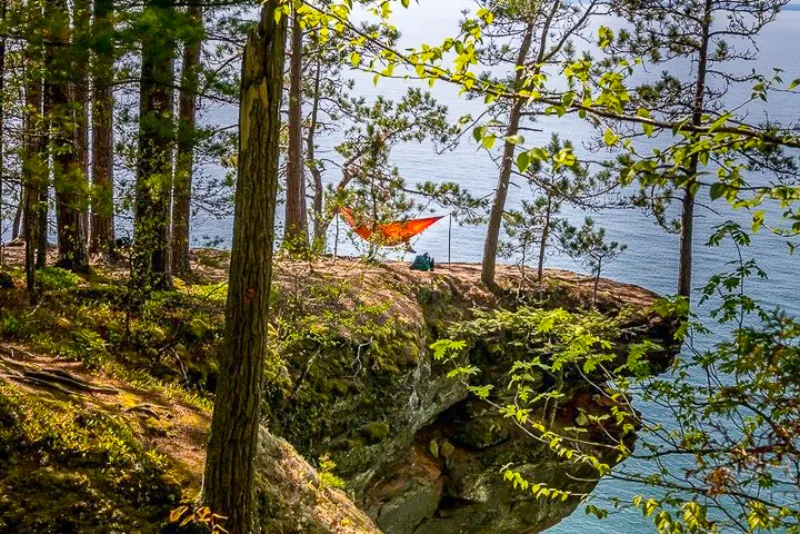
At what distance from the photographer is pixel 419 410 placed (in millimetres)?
10430

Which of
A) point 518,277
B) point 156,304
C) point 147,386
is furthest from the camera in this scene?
point 518,277

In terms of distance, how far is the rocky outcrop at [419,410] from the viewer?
8641 millimetres

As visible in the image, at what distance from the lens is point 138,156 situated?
6.51m

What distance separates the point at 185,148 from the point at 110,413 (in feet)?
12.4

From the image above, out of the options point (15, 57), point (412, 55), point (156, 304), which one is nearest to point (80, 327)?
point (156, 304)

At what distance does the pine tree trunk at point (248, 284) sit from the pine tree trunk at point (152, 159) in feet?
9.84

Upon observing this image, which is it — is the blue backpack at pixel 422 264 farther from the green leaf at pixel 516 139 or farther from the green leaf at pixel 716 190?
the green leaf at pixel 516 139

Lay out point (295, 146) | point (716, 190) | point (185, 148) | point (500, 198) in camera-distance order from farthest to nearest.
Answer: point (500, 198) → point (295, 146) → point (185, 148) → point (716, 190)

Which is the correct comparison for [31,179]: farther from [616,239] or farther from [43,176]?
[616,239]

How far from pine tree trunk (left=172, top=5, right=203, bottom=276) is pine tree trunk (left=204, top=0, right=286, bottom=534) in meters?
2.96

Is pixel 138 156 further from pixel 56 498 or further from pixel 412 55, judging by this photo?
pixel 412 55

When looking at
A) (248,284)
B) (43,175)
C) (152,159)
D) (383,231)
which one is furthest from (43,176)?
(383,231)

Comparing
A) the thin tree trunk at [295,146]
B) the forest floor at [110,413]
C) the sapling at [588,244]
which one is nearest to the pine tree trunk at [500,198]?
the sapling at [588,244]

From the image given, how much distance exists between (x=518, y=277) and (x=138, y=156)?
9.08m
